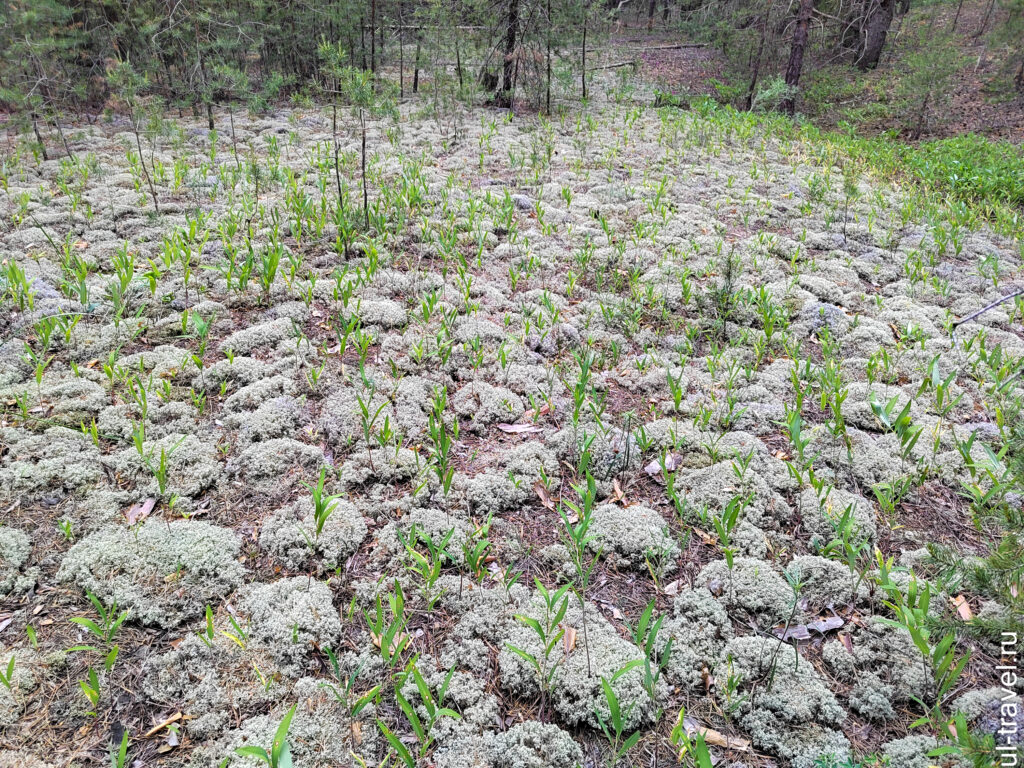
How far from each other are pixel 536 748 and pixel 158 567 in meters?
1.75

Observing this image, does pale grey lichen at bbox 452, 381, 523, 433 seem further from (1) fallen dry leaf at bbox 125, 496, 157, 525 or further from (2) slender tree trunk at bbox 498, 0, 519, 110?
(2) slender tree trunk at bbox 498, 0, 519, 110

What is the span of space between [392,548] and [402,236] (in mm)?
3683

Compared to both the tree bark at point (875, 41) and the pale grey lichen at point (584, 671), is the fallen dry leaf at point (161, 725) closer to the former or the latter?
the pale grey lichen at point (584, 671)

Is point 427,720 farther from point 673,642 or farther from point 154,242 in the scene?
point 154,242

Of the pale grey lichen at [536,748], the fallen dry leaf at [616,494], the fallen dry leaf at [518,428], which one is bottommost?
the pale grey lichen at [536,748]

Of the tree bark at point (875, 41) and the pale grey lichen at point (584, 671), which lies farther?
the tree bark at point (875, 41)

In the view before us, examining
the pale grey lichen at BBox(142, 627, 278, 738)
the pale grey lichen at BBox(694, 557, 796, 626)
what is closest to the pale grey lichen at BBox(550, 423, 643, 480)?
the pale grey lichen at BBox(694, 557, 796, 626)

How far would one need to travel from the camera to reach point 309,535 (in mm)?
2598

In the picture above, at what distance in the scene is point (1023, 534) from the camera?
2.25 meters

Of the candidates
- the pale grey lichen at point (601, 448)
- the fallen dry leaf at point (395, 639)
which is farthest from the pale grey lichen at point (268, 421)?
the pale grey lichen at point (601, 448)

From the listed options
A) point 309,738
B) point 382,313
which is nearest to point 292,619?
point 309,738

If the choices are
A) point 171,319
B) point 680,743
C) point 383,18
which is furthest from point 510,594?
point 383,18

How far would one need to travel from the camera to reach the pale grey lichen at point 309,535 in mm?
2521

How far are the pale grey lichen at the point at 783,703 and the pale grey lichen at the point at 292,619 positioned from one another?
1.55m
